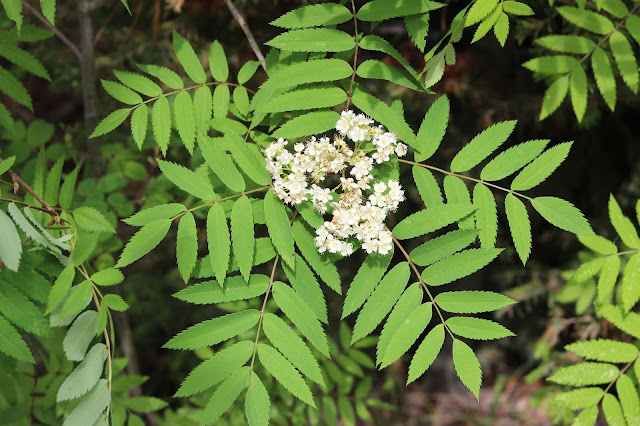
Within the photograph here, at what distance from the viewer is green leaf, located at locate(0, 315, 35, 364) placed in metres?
1.31

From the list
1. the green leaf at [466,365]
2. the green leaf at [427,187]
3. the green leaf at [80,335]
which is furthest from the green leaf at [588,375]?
the green leaf at [80,335]

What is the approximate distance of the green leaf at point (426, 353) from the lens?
55.5 inches

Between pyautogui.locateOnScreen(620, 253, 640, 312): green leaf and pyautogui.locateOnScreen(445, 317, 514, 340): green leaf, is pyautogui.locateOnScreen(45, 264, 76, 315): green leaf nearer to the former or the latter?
pyautogui.locateOnScreen(445, 317, 514, 340): green leaf

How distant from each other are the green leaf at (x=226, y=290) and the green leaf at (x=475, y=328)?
1.73ft

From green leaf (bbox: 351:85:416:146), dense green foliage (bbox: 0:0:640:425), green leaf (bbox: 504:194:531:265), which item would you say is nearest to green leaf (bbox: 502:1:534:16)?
dense green foliage (bbox: 0:0:640:425)

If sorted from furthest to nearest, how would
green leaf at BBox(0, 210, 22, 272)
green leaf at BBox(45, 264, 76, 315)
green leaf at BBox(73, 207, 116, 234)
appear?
green leaf at BBox(73, 207, 116, 234)
green leaf at BBox(45, 264, 76, 315)
green leaf at BBox(0, 210, 22, 272)

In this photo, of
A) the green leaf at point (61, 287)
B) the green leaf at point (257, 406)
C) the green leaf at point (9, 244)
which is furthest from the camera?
the green leaf at point (257, 406)

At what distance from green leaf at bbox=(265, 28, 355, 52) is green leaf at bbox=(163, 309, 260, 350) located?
0.74 m

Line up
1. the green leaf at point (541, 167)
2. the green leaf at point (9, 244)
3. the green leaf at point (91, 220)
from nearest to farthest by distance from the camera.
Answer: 1. the green leaf at point (9, 244)
2. the green leaf at point (541, 167)
3. the green leaf at point (91, 220)

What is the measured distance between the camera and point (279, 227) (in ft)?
4.76

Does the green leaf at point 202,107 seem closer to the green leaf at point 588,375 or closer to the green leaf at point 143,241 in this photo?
the green leaf at point 143,241

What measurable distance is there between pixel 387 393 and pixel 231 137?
2.50 m

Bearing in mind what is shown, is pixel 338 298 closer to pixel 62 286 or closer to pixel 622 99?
pixel 622 99

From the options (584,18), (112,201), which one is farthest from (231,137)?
(584,18)
